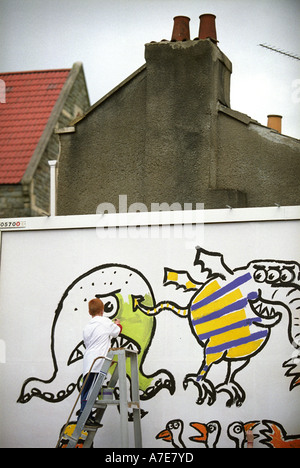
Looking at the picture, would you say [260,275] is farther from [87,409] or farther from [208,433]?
[87,409]

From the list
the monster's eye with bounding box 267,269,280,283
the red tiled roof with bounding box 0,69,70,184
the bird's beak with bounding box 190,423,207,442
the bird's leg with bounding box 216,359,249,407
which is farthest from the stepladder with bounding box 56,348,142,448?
the red tiled roof with bounding box 0,69,70,184

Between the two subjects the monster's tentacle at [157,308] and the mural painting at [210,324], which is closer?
the mural painting at [210,324]

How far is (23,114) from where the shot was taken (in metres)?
23.5

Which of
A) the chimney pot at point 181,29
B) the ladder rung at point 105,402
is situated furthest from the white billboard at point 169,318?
the chimney pot at point 181,29

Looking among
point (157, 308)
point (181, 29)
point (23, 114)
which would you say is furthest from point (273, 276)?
point (23, 114)

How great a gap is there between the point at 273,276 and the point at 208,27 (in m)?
5.56

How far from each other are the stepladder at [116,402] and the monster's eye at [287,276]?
2.01 metres

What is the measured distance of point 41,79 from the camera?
2514cm

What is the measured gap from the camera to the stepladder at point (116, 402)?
29.1ft

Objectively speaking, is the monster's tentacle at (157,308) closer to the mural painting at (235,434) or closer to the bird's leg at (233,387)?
the bird's leg at (233,387)

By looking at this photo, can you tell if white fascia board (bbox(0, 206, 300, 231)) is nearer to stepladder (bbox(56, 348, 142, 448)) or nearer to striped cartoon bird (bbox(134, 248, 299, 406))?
striped cartoon bird (bbox(134, 248, 299, 406))

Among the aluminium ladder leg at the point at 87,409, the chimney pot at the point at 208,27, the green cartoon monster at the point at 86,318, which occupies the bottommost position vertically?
the aluminium ladder leg at the point at 87,409

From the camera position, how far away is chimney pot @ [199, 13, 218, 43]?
1341 centimetres

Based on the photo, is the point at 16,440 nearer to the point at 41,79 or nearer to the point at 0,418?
the point at 0,418
